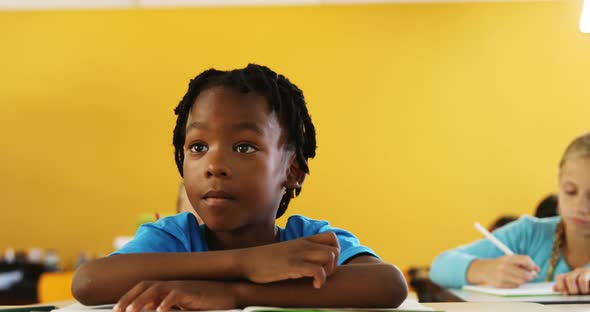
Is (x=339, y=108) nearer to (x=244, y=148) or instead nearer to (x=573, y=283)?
(x=573, y=283)

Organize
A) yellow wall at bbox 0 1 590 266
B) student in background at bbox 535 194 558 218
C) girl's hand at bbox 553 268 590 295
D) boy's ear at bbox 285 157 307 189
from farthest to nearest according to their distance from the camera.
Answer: yellow wall at bbox 0 1 590 266 → student in background at bbox 535 194 558 218 → girl's hand at bbox 553 268 590 295 → boy's ear at bbox 285 157 307 189

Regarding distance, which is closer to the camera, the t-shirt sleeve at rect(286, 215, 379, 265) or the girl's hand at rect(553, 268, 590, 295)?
the t-shirt sleeve at rect(286, 215, 379, 265)

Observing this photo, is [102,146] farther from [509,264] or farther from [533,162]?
[509,264]

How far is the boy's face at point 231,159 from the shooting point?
81 centimetres

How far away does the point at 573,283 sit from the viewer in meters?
1.25

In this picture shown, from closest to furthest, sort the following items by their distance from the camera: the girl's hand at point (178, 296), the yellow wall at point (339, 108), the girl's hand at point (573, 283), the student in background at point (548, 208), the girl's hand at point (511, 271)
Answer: the girl's hand at point (178, 296) → the girl's hand at point (573, 283) → the girl's hand at point (511, 271) → the student in background at point (548, 208) → the yellow wall at point (339, 108)

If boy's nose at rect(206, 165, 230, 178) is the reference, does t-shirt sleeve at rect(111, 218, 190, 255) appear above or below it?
below

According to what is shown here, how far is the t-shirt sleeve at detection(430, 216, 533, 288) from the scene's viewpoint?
5.59 feet

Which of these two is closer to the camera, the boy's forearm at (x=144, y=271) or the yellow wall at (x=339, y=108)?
the boy's forearm at (x=144, y=271)

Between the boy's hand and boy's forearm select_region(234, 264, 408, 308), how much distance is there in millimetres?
11

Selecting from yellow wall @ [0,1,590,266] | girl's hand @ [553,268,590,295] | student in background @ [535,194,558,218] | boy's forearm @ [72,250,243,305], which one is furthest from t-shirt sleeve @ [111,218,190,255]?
yellow wall @ [0,1,590,266]

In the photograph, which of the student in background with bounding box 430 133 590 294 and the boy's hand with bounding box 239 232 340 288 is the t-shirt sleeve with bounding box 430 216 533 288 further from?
the boy's hand with bounding box 239 232 340 288

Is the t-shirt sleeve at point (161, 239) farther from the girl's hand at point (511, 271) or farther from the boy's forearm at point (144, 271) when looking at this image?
the girl's hand at point (511, 271)

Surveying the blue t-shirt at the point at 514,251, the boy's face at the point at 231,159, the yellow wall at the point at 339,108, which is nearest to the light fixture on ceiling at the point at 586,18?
the blue t-shirt at the point at 514,251
